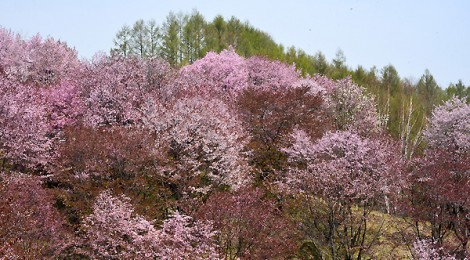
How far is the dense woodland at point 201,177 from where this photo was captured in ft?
59.9

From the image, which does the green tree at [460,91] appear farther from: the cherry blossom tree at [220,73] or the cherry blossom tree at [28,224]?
the cherry blossom tree at [28,224]

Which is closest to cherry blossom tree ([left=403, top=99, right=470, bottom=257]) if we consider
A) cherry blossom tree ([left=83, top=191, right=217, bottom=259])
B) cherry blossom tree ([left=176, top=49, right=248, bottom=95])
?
cherry blossom tree ([left=83, top=191, right=217, bottom=259])

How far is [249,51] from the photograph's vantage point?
59344mm

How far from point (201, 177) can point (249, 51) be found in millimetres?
37392

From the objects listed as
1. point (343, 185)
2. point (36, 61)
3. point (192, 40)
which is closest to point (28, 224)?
point (343, 185)

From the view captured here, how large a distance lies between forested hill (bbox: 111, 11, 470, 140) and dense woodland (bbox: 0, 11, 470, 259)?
53.5ft

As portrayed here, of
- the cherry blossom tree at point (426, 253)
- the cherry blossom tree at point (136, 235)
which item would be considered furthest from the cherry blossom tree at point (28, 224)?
the cherry blossom tree at point (426, 253)

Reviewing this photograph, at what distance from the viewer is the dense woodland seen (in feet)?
59.9

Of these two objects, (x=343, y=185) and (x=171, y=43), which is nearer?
(x=343, y=185)

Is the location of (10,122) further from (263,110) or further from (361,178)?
(361,178)

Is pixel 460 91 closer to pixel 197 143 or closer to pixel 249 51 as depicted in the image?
pixel 249 51

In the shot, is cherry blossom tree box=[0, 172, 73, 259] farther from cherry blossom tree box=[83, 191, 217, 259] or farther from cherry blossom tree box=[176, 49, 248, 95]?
cherry blossom tree box=[176, 49, 248, 95]

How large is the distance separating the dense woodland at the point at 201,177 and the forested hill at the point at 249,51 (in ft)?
53.5

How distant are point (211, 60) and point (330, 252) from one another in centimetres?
2491
